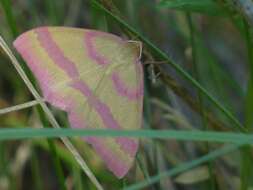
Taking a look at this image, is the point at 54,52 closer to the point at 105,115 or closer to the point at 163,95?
the point at 105,115

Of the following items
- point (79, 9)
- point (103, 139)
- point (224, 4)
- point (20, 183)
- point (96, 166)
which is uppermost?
point (224, 4)

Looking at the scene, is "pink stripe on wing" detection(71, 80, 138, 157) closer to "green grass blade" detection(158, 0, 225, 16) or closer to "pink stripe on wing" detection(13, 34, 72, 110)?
"pink stripe on wing" detection(13, 34, 72, 110)

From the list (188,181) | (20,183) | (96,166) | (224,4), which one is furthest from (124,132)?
(20,183)

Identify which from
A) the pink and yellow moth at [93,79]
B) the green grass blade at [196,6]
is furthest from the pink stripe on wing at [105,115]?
the green grass blade at [196,6]

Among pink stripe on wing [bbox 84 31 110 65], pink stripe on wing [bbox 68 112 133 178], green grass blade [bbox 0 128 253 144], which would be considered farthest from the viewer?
pink stripe on wing [bbox 84 31 110 65]

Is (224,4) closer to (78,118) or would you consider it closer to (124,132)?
(78,118)

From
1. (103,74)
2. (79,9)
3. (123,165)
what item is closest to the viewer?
(123,165)

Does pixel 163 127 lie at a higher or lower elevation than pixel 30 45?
lower

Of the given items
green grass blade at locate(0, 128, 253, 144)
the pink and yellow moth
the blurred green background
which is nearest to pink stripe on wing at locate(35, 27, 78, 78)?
the pink and yellow moth
